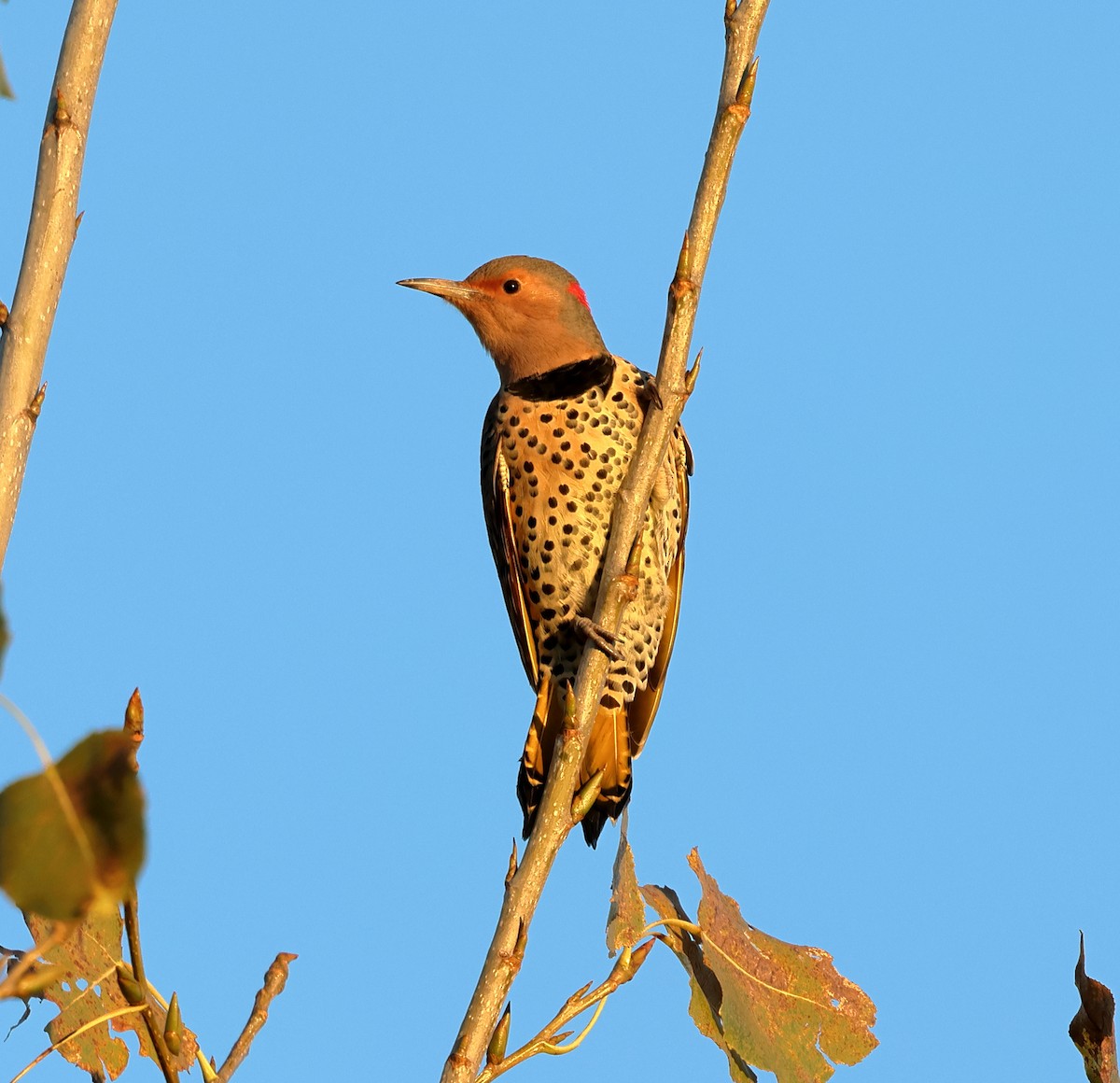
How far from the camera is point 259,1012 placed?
240 centimetres

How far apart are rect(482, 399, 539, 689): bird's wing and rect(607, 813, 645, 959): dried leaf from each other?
6.53ft

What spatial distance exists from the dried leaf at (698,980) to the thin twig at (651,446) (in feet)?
0.94

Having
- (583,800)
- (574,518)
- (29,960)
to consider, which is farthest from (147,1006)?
(574,518)

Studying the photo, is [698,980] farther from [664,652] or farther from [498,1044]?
[664,652]

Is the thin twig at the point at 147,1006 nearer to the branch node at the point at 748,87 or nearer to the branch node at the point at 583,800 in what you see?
the branch node at the point at 583,800

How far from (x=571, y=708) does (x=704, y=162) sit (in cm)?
108

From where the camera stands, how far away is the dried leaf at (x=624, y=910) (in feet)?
8.66

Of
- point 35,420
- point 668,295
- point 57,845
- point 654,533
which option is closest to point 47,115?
point 35,420

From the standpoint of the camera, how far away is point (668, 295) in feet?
9.63

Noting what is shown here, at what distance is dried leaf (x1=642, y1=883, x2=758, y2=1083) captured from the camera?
264 cm

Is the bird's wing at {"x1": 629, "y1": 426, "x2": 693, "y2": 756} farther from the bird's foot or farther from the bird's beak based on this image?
the bird's foot

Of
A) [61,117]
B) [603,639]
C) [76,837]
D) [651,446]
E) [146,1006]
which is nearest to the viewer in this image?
[76,837]

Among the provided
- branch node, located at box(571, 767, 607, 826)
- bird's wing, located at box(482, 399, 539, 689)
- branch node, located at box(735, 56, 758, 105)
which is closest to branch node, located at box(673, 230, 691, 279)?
branch node, located at box(735, 56, 758, 105)

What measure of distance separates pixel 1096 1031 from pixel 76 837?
1.19 m
